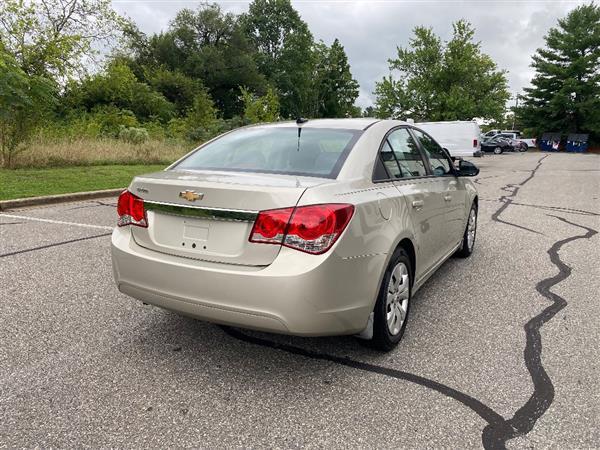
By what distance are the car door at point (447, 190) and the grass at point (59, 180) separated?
7525mm

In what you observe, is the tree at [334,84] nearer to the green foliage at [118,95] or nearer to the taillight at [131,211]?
the green foliage at [118,95]

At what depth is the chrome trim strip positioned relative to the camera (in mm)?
2545

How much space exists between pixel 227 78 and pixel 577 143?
38.4 metres

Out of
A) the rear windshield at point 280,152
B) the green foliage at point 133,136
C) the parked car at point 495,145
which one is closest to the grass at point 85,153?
the green foliage at point 133,136

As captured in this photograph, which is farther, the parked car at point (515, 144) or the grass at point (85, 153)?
the parked car at point (515, 144)

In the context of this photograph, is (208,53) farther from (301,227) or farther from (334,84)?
(301,227)

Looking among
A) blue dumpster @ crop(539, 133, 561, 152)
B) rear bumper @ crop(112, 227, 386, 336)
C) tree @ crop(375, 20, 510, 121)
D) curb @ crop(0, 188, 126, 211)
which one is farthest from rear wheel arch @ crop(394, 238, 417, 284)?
blue dumpster @ crop(539, 133, 561, 152)

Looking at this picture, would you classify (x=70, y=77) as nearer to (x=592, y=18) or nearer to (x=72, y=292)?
(x=72, y=292)

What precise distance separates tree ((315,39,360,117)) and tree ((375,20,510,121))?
26.9 meters

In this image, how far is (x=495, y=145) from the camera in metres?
42.2

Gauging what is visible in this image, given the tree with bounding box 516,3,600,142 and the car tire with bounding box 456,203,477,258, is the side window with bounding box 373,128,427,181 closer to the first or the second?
the car tire with bounding box 456,203,477,258

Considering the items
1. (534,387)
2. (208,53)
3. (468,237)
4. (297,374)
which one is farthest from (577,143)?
(297,374)

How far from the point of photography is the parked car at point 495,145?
138 feet

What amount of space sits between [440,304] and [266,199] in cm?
221
